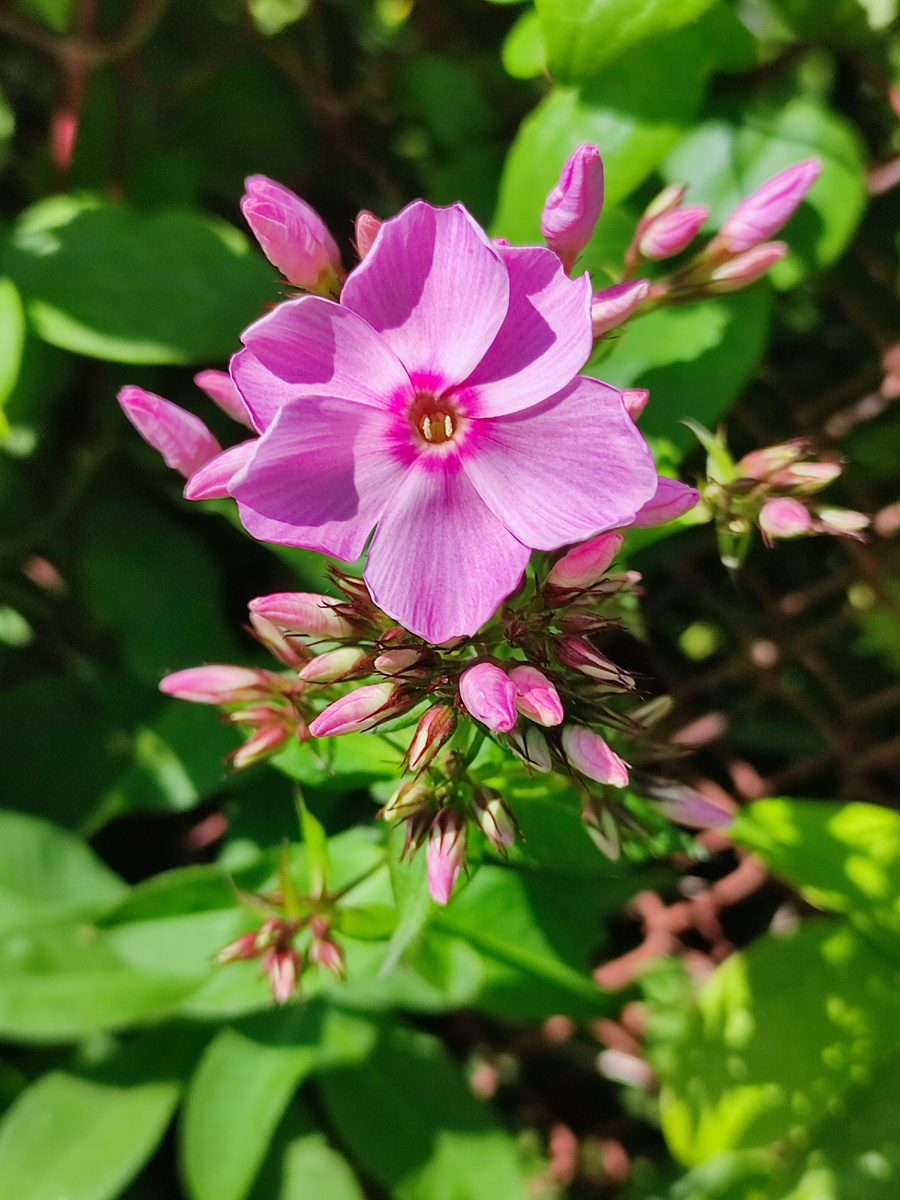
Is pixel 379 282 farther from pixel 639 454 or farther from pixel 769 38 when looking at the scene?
pixel 769 38

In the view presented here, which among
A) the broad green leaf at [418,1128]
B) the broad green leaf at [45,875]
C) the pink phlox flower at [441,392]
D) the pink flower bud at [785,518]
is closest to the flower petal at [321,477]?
the pink phlox flower at [441,392]

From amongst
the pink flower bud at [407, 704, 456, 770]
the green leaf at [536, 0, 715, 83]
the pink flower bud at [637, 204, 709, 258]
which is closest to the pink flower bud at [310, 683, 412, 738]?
the pink flower bud at [407, 704, 456, 770]

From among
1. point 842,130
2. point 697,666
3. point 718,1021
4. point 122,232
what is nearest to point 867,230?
point 842,130

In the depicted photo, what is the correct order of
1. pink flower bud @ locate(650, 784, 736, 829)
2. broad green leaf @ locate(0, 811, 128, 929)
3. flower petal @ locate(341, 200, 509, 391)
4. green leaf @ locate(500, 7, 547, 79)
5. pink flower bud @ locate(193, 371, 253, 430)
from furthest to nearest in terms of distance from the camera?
broad green leaf @ locate(0, 811, 128, 929), green leaf @ locate(500, 7, 547, 79), pink flower bud @ locate(650, 784, 736, 829), pink flower bud @ locate(193, 371, 253, 430), flower petal @ locate(341, 200, 509, 391)

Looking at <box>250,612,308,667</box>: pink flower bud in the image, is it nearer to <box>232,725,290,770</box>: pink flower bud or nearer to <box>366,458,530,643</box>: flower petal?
<box>232,725,290,770</box>: pink flower bud

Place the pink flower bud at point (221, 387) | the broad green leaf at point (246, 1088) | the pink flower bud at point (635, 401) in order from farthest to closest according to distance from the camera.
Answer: the broad green leaf at point (246, 1088), the pink flower bud at point (221, 387), the pink flower bud at point (635, 401)

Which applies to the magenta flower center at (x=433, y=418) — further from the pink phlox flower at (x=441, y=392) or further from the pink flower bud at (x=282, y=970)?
the pink flower bud at (x=282, y=970)

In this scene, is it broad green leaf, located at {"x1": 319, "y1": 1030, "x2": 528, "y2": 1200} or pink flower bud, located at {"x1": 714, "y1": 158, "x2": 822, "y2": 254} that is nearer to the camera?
pink flower bud, located at {"x1": 714, "y1": 158, "x2": 822, "y2": 254}
